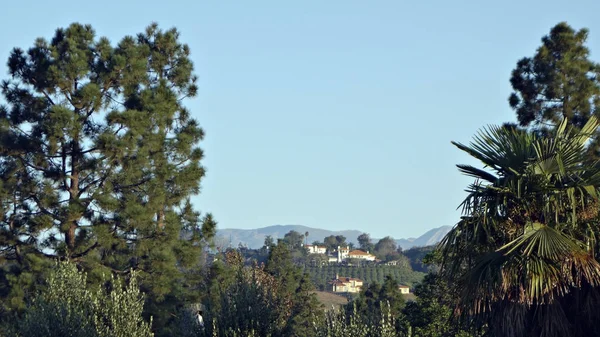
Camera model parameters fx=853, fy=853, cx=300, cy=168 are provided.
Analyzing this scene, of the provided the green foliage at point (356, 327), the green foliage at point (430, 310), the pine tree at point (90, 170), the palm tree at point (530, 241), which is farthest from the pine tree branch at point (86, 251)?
the palm tree at point (530, 241)

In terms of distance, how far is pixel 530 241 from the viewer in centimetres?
1479

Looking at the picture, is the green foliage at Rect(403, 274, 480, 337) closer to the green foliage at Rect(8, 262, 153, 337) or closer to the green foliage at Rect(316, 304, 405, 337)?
the green foliage at Rect(8, 262, 153, 337)

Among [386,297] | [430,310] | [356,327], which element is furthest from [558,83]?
[386,297]

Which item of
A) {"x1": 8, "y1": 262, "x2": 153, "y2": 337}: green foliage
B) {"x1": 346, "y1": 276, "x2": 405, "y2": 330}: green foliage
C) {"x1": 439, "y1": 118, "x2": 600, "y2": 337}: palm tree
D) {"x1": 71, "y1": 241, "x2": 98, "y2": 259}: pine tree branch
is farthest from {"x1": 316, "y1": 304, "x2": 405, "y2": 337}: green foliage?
{"x1": 346, "y1": 276, "x2": 405, "y2": 330}: green foliage

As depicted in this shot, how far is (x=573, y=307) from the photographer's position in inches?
604

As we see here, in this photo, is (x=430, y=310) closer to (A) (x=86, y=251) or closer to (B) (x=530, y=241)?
(A) (x=86, y=251)

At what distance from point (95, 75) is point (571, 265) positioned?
23.1 metres

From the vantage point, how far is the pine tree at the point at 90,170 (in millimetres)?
31578

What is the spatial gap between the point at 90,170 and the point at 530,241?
841 inches

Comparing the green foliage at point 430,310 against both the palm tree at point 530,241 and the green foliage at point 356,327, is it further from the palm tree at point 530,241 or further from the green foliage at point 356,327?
the palm tree at point 530,241

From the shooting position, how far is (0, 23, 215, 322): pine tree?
31.6 meters

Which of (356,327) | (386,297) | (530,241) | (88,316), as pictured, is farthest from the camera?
(386,297)

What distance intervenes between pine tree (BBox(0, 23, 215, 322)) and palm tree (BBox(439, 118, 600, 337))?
58.6 ft

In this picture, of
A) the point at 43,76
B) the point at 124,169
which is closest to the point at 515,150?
the point at 124,169
